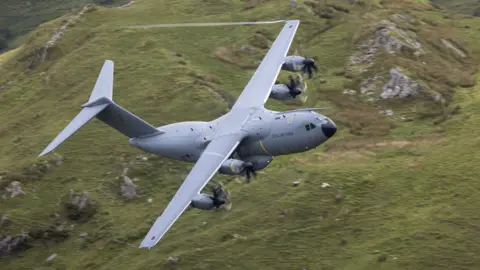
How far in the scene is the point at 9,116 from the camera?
7669cm

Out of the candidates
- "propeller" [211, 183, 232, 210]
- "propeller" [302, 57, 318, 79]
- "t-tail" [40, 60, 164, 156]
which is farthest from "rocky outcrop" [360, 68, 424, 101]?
"propeller" [211, 183, 232, 210]

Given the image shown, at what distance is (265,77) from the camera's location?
59.3m

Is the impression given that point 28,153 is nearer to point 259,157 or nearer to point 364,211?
point 259,157

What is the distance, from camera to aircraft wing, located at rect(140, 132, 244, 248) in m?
42.2

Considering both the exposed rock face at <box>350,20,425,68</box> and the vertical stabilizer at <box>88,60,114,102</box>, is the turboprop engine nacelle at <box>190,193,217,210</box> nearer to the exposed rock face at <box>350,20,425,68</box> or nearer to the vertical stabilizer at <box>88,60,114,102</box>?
the vertical stabilizer at <box>88,60,114,102</box>

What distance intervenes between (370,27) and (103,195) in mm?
36987

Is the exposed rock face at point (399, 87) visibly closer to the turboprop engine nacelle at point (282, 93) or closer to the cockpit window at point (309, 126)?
the turboprop engine nacelle at point (282, 93)

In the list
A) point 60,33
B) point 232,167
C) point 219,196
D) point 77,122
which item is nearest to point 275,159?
point 232,167

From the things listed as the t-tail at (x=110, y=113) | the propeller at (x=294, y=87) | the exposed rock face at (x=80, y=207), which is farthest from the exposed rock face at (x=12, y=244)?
the propeller at (x=294, y=87)

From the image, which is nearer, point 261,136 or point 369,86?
point 261,136

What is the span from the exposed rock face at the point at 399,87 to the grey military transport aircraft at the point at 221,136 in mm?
13419

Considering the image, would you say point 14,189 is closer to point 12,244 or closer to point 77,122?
point 12,244

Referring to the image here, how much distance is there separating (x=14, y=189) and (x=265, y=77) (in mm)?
23221

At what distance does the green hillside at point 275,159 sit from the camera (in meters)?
50.4
